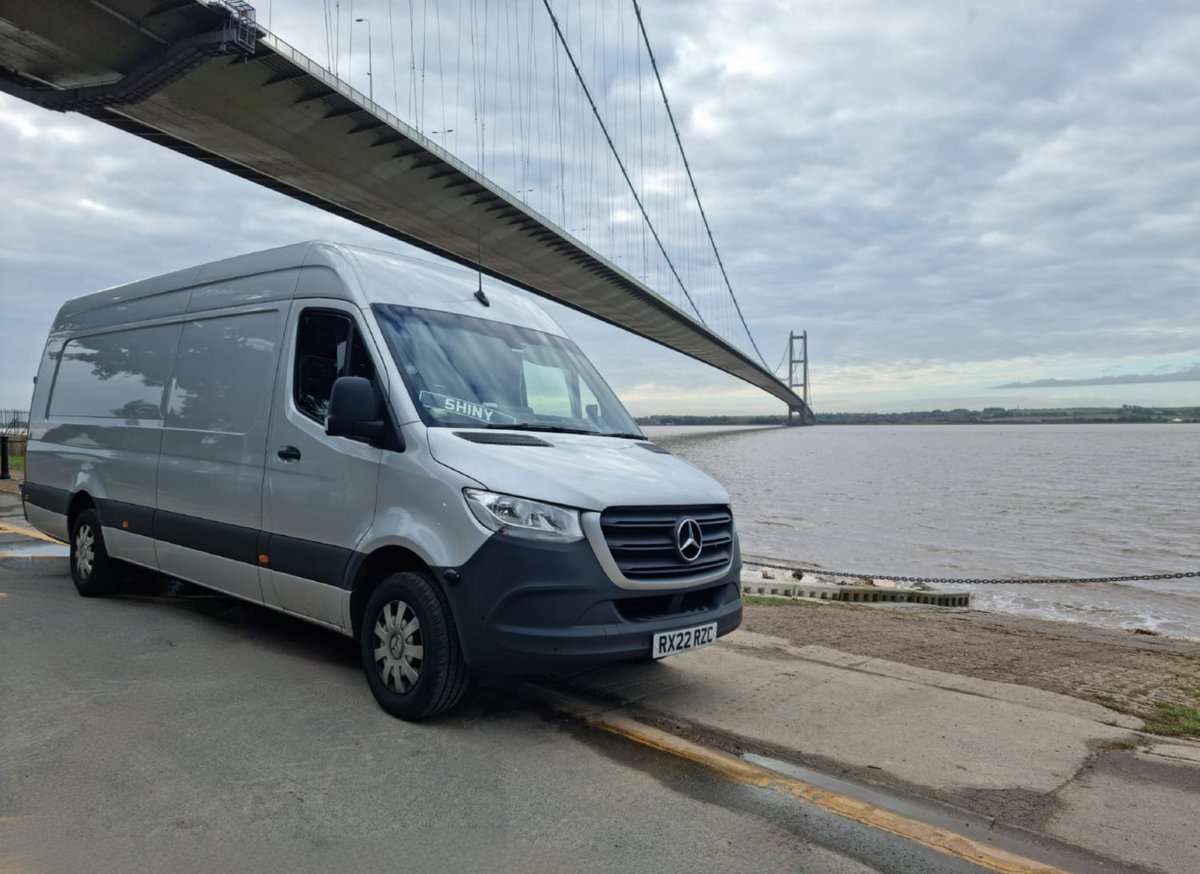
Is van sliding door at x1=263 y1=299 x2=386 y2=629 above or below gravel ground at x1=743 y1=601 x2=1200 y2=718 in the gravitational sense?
above

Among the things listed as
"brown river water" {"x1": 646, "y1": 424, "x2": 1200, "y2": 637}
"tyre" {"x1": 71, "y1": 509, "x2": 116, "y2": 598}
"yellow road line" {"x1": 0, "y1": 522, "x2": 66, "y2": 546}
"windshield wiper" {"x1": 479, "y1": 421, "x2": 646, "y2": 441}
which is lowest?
"brown river water" {"x1": 646, "y1": 424, "x2": 1200, "y2": 637}

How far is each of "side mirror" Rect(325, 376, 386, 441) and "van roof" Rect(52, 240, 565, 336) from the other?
0.66m

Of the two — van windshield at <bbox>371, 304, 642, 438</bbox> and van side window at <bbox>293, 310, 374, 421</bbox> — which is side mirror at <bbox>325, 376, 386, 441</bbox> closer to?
van windshield at <bbox>371, 304, 642, 438</bbox>

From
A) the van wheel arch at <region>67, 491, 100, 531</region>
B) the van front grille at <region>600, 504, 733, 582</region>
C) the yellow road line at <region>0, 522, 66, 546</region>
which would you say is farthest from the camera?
the yellow road line at <region>0, 522, 66, 546</region>

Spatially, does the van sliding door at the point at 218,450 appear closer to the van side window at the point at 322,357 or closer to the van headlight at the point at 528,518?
the van side window at the point at 322,357

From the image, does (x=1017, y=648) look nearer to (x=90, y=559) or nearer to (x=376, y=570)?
(x=376, y=570)

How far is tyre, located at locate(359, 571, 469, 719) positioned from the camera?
3971 millimetres

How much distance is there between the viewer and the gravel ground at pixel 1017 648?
5.28 m

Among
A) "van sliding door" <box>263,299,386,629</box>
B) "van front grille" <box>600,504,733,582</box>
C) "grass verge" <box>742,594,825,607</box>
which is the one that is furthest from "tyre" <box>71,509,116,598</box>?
"grass verge" <box>742,594,825,607</box>

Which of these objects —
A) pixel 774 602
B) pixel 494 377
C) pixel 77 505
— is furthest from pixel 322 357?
pixel 774 602

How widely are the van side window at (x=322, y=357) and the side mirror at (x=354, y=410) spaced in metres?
0.34

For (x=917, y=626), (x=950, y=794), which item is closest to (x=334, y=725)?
(x=950, y=794)

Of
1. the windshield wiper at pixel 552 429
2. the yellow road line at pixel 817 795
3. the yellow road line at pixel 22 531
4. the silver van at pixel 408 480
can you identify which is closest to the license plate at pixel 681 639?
the silver van at pixel 408 480

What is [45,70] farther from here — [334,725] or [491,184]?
[334,725]
